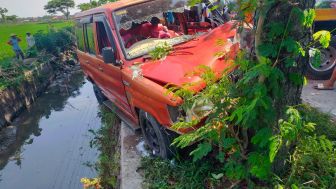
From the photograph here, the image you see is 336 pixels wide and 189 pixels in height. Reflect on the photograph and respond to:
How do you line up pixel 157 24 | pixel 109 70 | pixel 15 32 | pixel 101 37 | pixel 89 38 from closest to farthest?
pixel 109 70
pixel 157 24
pixel 101 37
pixel 89 38
pixel 15 32

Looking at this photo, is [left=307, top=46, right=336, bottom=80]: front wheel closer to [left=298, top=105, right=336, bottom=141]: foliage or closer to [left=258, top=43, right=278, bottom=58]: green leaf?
[left=298, top=105, right=336, bottom=141]: foliage

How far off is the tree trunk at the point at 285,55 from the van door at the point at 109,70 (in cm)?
259

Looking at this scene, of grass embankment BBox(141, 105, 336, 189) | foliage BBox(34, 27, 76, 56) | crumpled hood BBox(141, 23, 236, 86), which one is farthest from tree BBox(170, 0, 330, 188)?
foliage BBox(34, 27, 76, 56)

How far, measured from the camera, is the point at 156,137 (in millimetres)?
4133

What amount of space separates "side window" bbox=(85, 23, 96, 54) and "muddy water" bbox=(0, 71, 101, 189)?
2.11m

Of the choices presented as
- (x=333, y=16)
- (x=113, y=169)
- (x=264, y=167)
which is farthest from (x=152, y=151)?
(x=333, y=16)

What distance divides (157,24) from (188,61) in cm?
157

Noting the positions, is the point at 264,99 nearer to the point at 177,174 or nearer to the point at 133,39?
Answer: the point at 177,174

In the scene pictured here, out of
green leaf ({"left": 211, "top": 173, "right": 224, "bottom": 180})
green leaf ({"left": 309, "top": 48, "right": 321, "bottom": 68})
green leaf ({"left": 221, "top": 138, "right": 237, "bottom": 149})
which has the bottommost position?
green leaf ({"left": 211, "top": 173, "right": 224, "bottom": 180})

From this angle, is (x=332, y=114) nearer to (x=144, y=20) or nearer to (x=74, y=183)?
(x=144, y=20)

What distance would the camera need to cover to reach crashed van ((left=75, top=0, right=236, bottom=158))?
353 centimetres

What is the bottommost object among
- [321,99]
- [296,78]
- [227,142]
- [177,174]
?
[177,174]

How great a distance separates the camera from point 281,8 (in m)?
2.21

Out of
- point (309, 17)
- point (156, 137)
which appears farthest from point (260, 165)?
point (156, 137)
